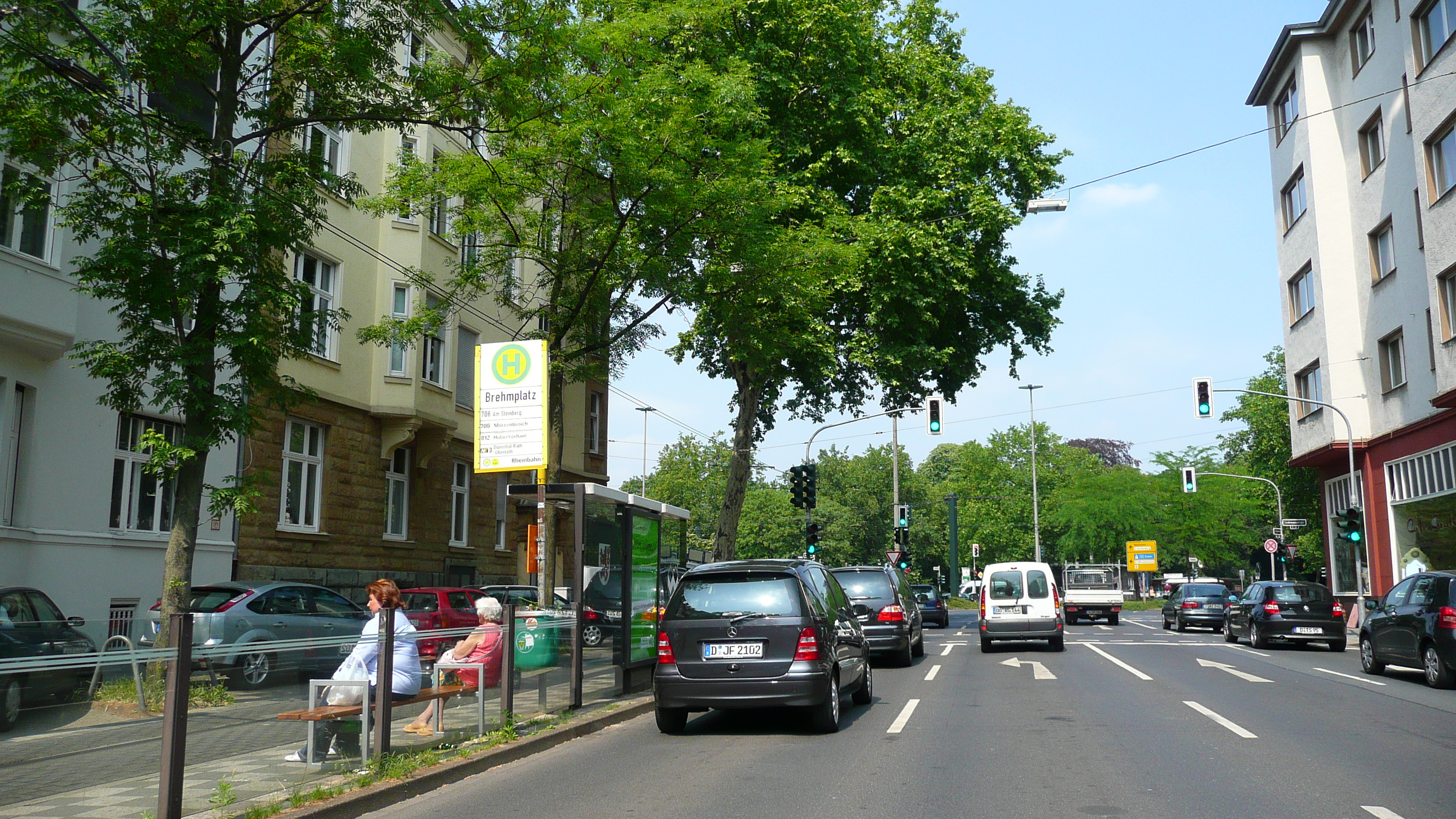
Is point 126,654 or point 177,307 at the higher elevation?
point 177,307

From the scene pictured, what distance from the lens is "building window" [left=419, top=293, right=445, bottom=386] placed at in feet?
85.8

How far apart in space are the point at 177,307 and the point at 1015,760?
9.36m

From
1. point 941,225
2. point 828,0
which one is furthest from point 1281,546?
point 828,0

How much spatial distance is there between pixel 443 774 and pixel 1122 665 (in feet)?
48.6

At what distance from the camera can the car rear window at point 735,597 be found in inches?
431

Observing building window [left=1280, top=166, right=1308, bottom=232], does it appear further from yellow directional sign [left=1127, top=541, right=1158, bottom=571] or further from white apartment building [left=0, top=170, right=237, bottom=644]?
white apartment building [left=0, top=170, right=237, bottom=644]

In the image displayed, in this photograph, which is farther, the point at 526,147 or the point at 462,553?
the point at 462,553

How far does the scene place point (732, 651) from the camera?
35.5ft

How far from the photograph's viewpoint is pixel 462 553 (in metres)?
28.4

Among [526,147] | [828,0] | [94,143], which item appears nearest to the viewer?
[94,143]

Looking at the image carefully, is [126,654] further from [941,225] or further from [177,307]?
[941,225]

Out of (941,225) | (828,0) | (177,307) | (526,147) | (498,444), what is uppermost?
(828,0)

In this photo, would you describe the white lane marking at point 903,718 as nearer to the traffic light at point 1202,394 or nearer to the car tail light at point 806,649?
the car tail light at point 806,649

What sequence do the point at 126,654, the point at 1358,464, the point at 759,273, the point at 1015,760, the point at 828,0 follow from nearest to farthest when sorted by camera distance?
the point at 126,654
the point at 1015,760
the point at 759,273
the point at 828,0
the point at 1358,464
